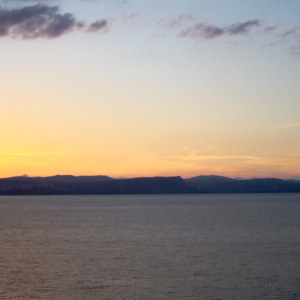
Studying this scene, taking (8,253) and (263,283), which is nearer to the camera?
(263,283)

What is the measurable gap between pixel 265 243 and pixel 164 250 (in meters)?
10.5

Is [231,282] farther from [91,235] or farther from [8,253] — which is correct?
[91,235]

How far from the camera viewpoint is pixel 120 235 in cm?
3962

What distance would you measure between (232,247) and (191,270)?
10370mm

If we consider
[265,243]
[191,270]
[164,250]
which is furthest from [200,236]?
[191,270]

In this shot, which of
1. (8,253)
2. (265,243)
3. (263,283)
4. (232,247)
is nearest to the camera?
(263,283)

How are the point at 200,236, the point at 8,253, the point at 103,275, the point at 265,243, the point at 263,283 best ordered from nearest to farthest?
1. the point at 263,283
2. the point at 103,275
3. the point at 8,253
4. the point at 265,243
5. the point at 200,236

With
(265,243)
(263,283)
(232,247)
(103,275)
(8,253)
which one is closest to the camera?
(263,283)

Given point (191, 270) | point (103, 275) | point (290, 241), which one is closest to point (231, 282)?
point (191, 270)

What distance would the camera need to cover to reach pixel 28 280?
2009cm

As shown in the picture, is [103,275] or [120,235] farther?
[120,235]

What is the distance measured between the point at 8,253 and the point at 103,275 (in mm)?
11143

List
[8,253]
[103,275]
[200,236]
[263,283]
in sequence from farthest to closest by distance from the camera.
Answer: [200,236] → [8,253] → [103,275] → [263,283]

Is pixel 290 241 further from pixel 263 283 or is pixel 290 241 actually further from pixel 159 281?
pixel 159 281
